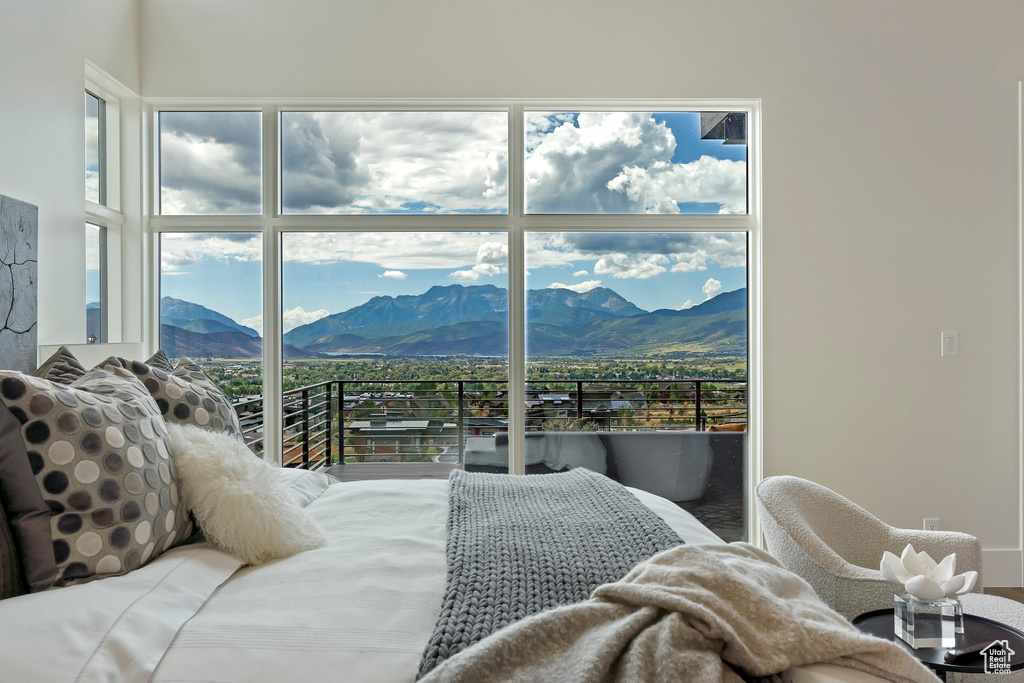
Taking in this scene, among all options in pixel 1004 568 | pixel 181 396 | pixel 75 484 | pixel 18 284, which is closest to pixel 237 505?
pixel 75 484

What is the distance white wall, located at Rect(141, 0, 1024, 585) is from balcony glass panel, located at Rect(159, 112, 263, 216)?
0.18 metres

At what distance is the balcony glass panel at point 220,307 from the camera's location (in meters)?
3.30

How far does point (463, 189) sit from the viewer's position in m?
3.29

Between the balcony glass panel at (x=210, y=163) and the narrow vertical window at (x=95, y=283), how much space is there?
0.35 meters

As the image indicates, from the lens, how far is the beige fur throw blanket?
2.98 feet

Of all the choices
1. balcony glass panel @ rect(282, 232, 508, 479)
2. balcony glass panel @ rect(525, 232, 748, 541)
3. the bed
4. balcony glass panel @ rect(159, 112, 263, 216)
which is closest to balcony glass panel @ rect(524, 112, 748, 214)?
balcony glass panel @ rect(525, 232, 748, 541)

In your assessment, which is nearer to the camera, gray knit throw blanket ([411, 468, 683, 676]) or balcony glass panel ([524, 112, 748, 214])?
gray knit throw blanket ([411, 468, 683, 676])

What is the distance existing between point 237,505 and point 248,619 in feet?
1.23

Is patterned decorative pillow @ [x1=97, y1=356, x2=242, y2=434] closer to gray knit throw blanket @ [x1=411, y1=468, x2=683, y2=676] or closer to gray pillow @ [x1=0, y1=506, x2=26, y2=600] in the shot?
gray pillow @ [x1=0, y1=506, x2=26, y2=600]

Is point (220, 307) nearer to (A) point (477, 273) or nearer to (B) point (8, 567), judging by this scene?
(A) point (477, 273)

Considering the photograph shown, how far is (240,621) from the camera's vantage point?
3.64 feet

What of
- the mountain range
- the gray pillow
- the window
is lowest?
the gray pillow

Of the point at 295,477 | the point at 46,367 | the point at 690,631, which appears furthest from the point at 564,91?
the point at 690,631

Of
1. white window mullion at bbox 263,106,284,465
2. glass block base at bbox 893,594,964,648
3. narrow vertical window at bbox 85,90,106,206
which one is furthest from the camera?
white window mullion at bbox 263,106,284,465
